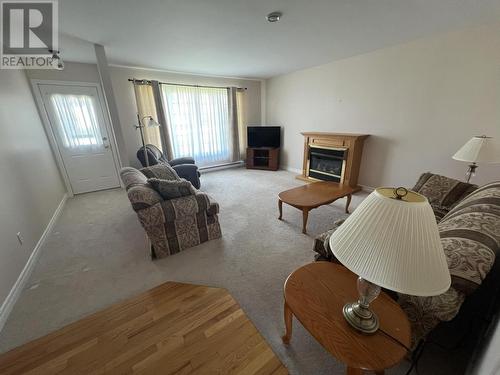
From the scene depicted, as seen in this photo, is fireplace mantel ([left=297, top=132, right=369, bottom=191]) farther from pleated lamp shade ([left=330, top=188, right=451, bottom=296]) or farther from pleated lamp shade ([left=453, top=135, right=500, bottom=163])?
pleated lamp shade ([left=330, top=188, right=451, bottom=296])

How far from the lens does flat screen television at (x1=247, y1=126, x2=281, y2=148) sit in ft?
17.6

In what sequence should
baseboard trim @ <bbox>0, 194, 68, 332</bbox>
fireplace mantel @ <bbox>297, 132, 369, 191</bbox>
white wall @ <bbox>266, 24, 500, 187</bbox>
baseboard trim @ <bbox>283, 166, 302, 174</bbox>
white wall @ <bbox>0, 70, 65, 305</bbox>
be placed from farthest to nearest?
baseboard trim @ <bbox>283, 166, 302, 174</bbox>, fireplace mantel @ <bbox>297, 132, 369, 191</bbox>, white wall @ <bbox>266, 24, 500, 187</bbox>, white wall @ <bbox>0, 70, 65, 305</bbox>, baseboard trim @ <bbox>0, 194, 68, 332</bbox>

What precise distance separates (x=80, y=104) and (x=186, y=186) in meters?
3.28

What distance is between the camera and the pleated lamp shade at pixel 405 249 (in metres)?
0.60

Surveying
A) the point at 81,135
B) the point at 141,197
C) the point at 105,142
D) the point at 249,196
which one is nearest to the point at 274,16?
the point at 141,197

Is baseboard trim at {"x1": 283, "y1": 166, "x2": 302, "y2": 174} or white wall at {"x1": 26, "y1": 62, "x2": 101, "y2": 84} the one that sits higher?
white wall at {"x1": 26, "y1": 62, "x2": 101, "y2": 84}

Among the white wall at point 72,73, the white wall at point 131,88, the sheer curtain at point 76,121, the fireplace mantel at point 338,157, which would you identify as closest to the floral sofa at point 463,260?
the fireplace mantel at point 338,157

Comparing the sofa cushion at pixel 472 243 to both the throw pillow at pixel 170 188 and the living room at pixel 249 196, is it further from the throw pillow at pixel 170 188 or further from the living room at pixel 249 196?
the throw pillow at pixel 170 188

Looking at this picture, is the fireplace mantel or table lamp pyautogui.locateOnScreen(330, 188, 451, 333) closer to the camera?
table lamp pyautogui.locateOnScreen(330, 188, 451, 333)

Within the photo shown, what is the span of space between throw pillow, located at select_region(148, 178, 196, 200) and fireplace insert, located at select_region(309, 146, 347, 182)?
9.97 ft

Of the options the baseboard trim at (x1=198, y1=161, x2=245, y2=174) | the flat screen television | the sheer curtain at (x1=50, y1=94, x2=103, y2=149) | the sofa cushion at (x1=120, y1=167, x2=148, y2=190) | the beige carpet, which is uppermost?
the sheer curtain at (x1=50, y1=94, x2=103, y2=149)

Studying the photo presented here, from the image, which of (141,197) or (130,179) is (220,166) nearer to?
(130,179)

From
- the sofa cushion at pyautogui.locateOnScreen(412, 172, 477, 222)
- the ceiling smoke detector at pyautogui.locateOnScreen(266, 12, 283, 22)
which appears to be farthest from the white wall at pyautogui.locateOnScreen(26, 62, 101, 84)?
the sofa cushion at pyautogui.locateOnScreen(412, 172, 477, 222)

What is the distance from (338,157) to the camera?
13.1ft
